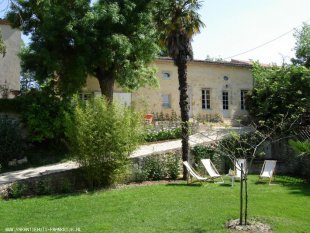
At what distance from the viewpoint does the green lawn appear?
9586 millimetres

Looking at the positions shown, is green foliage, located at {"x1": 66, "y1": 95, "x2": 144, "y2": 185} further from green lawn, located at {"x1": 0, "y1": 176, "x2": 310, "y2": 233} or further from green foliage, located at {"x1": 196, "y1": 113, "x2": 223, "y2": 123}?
green foliage, located at {"x1": 196, "y1": 113, "x2": 223, "y2": 123}

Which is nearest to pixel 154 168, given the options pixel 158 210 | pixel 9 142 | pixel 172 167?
pixel 172 167

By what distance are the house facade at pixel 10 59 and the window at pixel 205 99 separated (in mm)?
12274

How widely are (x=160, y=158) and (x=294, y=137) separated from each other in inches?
281

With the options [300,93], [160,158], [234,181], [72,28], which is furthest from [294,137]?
[72,28]

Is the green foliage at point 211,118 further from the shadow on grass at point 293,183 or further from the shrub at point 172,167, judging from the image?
the shrub at point 172,167

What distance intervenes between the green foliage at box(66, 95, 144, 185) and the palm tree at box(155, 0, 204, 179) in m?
2.70

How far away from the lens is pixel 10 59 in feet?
78.1

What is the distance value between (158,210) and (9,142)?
811 centimetres

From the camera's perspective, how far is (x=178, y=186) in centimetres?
1463

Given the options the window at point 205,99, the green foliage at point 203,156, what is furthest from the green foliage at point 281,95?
the window at point 205,99

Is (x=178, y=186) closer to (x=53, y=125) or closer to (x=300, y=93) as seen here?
(x=53, y=125)

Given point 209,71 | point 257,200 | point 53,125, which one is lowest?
point 257,200

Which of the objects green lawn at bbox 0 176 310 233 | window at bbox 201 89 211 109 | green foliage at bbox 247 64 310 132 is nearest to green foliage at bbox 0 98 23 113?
green lawn at bbox 0 176 310 233
